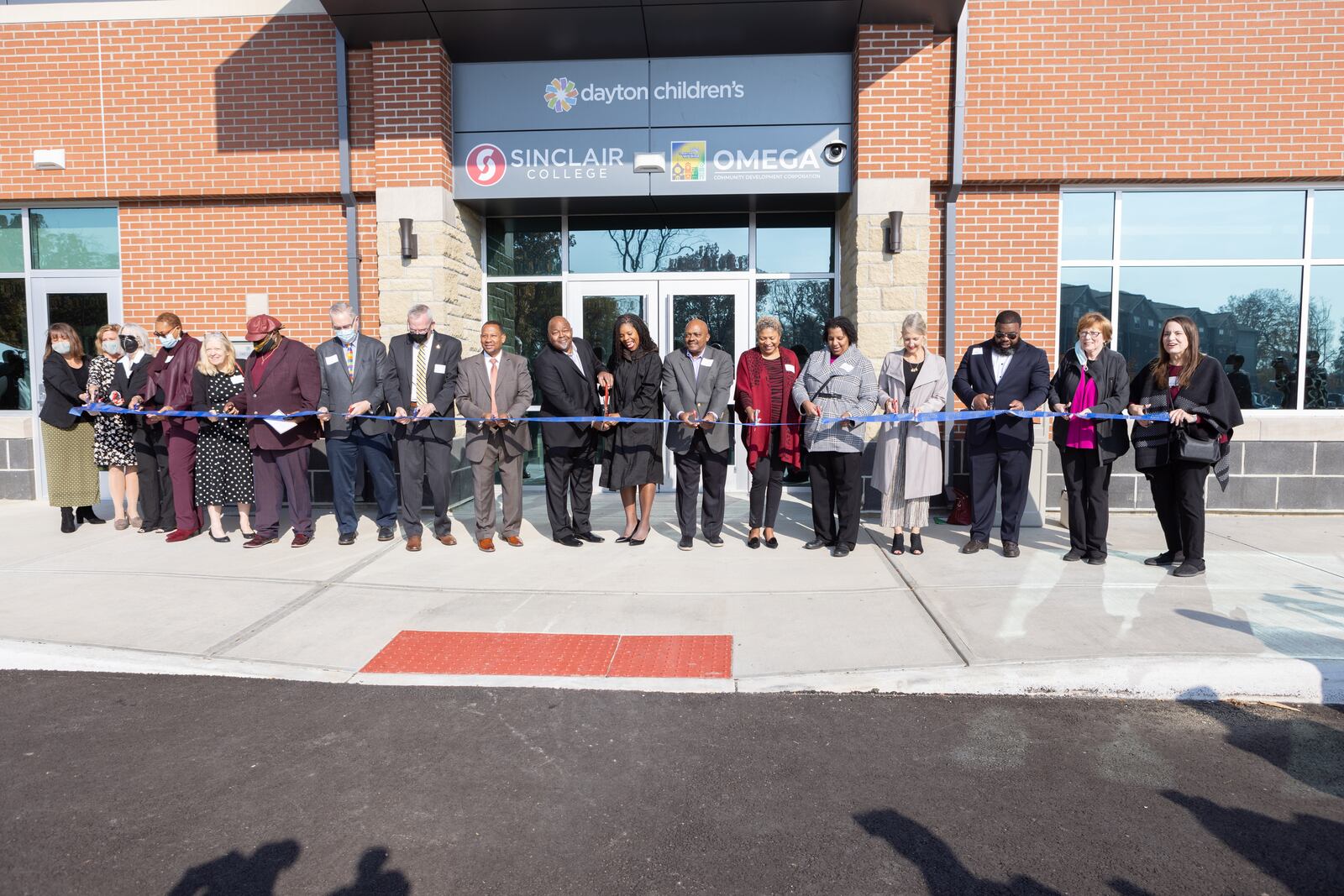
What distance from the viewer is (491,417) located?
7438 mm

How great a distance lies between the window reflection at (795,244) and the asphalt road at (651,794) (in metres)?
6.85

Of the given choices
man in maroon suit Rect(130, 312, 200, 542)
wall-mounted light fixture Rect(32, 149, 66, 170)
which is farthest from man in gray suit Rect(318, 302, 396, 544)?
wall-mounted light fixture Rect(32, 149, 66, 170)

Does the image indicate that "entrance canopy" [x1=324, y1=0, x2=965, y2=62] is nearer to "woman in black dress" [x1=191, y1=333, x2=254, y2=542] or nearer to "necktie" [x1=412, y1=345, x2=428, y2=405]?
"necktie" [x1=412, y1=345, x2=428, y2=405]

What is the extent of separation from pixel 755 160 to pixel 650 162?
3.64 ft

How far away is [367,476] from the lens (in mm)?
9258

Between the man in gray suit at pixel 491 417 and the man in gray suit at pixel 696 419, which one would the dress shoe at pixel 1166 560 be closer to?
the man in gray suit at pixel 696 419

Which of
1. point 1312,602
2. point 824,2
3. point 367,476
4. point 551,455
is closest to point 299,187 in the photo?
point 367,476

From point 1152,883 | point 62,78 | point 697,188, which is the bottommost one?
point 1152,883

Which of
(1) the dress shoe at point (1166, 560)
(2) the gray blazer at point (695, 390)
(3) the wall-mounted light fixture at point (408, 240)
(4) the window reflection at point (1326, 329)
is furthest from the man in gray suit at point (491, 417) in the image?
(4) the window reflection at point (1326, 329)

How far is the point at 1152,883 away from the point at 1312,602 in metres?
3.87

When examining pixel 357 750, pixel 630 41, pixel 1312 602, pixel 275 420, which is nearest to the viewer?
pixel 357 750

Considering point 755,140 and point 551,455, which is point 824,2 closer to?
point 755,140

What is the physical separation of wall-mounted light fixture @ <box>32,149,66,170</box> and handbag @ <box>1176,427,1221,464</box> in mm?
11279

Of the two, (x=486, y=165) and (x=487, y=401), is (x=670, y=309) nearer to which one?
(x=486, y=165)
